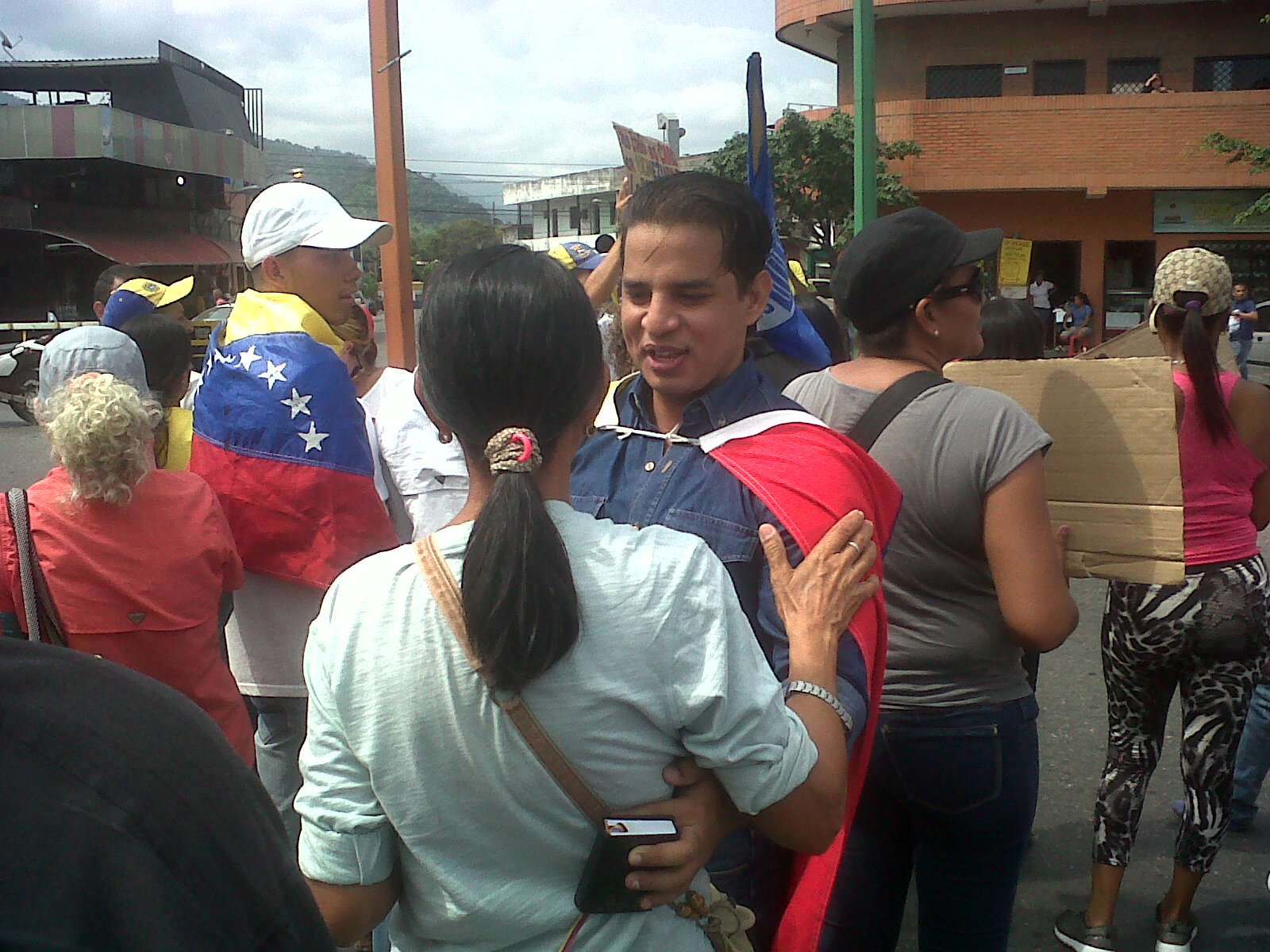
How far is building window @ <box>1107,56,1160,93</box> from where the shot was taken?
25.6 metres

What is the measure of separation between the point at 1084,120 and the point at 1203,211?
3.42 metres

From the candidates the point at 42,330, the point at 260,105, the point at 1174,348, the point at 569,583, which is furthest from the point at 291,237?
the point at 260,105

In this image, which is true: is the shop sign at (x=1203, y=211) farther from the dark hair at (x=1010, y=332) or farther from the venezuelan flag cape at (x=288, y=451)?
the venezuelan flag cape at (x=288, y=451)

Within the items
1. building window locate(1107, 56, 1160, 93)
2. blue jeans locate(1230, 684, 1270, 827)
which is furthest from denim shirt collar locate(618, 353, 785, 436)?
building window locate(1107, 56, 1160, 93)

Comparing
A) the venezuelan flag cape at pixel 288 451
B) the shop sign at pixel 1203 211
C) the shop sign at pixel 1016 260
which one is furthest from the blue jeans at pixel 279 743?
the shop sign at pixel 1203 211

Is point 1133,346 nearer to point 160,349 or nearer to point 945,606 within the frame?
point 945,606

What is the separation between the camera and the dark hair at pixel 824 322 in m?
4.40

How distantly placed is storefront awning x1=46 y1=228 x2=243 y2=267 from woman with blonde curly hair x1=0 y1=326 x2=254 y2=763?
95.3 feet

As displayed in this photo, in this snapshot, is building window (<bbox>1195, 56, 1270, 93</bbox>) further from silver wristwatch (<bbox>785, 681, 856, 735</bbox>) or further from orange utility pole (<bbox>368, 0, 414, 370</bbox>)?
silver wristwatch (<bbox>785, 681, 856, 735</bbox>)

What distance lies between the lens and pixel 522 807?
1.32 meters

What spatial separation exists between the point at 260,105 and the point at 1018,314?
54.3 meters

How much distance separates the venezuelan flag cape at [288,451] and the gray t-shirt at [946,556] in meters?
1.26

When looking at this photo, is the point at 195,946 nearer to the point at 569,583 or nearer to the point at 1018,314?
the point at 569,583

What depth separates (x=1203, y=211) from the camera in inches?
995
